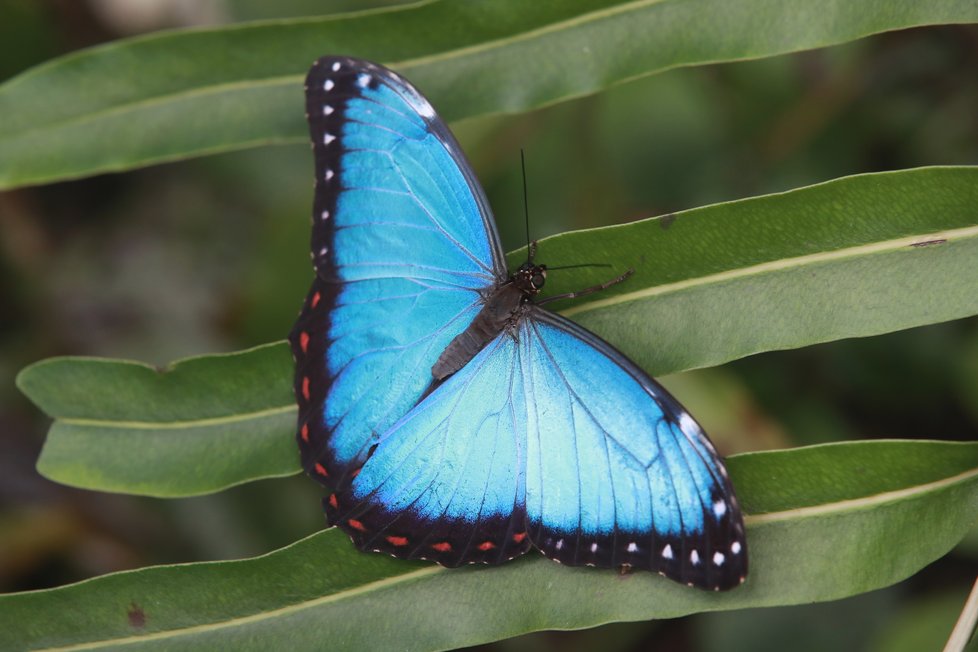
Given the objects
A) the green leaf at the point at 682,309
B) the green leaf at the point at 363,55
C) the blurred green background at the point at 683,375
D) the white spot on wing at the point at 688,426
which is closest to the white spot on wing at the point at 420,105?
the green leaf at the point at 363,55

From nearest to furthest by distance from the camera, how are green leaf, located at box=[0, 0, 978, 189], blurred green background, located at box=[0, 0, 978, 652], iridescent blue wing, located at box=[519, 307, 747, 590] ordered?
iridescent blue wing, located at box=[519, 307, 747, 590], green leaf, located at box=[0, 0, 978, 189], blurred green background, located at box=[0, 0, 978, 652]

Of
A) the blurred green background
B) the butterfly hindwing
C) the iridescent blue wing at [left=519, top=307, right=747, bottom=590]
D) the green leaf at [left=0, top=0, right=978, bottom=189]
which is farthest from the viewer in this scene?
the blurred green background

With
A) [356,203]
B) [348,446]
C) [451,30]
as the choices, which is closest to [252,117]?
[356,203]

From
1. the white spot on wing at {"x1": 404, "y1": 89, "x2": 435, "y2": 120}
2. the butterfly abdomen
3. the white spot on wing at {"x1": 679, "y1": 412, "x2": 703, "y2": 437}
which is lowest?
the white spot on wing at {"x1": 679, "y1": 412, "x2": 703, "y2": 437}

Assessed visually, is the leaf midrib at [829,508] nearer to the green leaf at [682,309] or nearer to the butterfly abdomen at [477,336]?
the green leaf at [682,309]

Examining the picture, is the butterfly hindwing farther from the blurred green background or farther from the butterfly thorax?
the blurred green background

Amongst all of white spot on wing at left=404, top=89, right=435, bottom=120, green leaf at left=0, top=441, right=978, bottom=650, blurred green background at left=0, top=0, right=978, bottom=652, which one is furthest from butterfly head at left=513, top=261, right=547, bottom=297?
blurred green background at left=0, top=0, right=978, bottom=652

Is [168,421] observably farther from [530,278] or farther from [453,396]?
[530,278]

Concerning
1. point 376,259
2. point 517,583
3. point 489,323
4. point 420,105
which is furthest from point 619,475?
point 420,105

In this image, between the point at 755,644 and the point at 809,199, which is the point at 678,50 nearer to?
the point at 809,199
